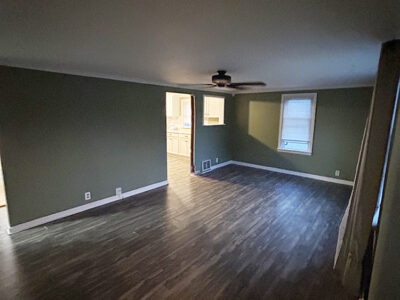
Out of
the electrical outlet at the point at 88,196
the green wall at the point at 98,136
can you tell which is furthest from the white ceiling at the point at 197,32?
the electrical outlet at the point at 88,196

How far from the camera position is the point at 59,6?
1334 mm

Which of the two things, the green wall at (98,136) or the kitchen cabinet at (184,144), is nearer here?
the green wall at (98,136)

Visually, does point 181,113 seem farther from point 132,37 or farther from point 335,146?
point 132,37

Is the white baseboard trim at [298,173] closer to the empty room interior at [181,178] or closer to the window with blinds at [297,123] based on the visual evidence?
the empty room interior at [181,178]

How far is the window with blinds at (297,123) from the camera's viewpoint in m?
5.66

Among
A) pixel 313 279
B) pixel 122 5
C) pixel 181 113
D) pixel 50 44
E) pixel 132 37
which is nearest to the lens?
pixel 122 5

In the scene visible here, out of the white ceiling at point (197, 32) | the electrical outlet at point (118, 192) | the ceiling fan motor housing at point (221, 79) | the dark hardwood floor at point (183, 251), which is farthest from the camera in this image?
the electrical outlet at point (118, 192)

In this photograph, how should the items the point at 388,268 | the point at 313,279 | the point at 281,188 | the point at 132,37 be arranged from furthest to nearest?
the point at 281,188 < the point at 313,279 < the point at 132,37 < the point at 388,268

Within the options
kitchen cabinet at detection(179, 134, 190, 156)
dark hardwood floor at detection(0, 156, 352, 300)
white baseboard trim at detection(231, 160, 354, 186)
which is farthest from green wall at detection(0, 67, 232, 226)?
white baseboard trim at detection(231, 160, 354, 186)

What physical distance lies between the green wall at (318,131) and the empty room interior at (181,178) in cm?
4

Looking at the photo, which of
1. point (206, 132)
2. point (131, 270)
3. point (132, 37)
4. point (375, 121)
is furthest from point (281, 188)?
point (132, 37)

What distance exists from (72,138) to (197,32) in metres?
2.88

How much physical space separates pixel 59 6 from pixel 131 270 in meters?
2.46

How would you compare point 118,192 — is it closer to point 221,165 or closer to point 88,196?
point 88,196
